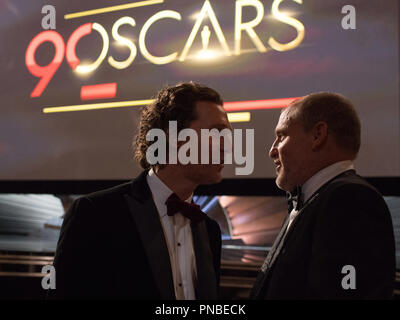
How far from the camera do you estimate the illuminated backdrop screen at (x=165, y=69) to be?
225 cm

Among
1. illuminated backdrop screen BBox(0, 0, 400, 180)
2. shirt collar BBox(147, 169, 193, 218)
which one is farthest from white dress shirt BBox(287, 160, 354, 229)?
illuminated backdrop screen BBox(0, 0, 400, 180)

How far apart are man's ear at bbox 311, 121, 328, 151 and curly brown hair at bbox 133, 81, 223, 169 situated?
0.38 meters

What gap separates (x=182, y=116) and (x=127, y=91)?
1.29 m

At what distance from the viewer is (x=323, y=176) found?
142 centimetres

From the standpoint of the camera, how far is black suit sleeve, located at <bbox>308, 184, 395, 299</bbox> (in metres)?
1.15

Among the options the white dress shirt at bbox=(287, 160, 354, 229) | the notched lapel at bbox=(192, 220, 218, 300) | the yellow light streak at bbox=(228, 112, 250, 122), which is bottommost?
the notched lapel at bbox=(192, 220, 218, 300)

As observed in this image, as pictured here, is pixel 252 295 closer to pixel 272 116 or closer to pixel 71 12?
pixel 272 116

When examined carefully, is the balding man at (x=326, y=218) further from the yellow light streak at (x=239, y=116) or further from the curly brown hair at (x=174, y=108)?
the yellow light streak at (x=239, y=116)

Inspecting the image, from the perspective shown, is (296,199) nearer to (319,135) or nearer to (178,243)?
(319,135)

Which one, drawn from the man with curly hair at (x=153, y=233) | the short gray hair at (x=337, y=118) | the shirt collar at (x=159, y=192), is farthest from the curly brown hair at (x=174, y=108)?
the short gray hair at (x=337, y=118)

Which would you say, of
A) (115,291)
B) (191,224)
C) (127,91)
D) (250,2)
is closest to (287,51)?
(250,2)

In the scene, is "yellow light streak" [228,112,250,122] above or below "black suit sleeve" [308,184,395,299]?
above

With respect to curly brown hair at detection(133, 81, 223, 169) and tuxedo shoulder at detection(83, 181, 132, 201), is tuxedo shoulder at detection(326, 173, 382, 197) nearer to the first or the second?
curly brown hair at detection(133, 81, 223, 169)

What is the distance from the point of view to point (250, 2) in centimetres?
250
